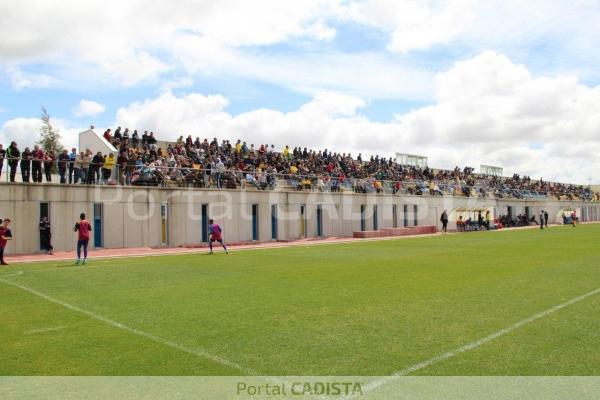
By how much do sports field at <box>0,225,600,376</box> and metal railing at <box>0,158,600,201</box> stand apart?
1099 centimetres

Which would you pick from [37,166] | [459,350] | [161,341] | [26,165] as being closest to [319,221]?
[37,166]

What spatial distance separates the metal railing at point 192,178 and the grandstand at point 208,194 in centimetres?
6

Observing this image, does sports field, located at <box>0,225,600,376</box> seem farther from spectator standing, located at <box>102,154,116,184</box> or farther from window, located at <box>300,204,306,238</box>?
window, located at <box>300,204,306,238</box>

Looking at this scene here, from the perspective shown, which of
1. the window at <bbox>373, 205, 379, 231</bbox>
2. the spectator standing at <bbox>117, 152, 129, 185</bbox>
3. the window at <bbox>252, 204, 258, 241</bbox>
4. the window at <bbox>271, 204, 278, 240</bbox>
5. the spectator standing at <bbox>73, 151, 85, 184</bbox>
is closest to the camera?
the spectator standing at <bbox>73, 151, 85, 184</bbox>

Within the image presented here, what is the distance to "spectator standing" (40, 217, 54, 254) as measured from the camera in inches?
1026

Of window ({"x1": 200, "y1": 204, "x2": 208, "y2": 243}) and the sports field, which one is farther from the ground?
window ({"x1": 200, "y1": 204, "x2": 208, "y2": 243})

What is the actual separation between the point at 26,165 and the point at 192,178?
29.8 feet

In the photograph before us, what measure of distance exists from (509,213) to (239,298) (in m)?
56.7

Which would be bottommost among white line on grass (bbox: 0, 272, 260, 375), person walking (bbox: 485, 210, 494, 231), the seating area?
white line on grass (bbox: 0, 272, 260, 375)

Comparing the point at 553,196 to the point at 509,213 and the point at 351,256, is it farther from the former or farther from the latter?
the point at 351,256

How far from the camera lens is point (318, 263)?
19672 millimetres

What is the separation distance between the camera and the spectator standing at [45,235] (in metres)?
26.1

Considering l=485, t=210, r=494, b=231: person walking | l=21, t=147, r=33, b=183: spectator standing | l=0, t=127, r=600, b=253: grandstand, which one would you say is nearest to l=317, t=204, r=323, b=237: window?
l=0, t=127, r=600, b=253: grandstand
